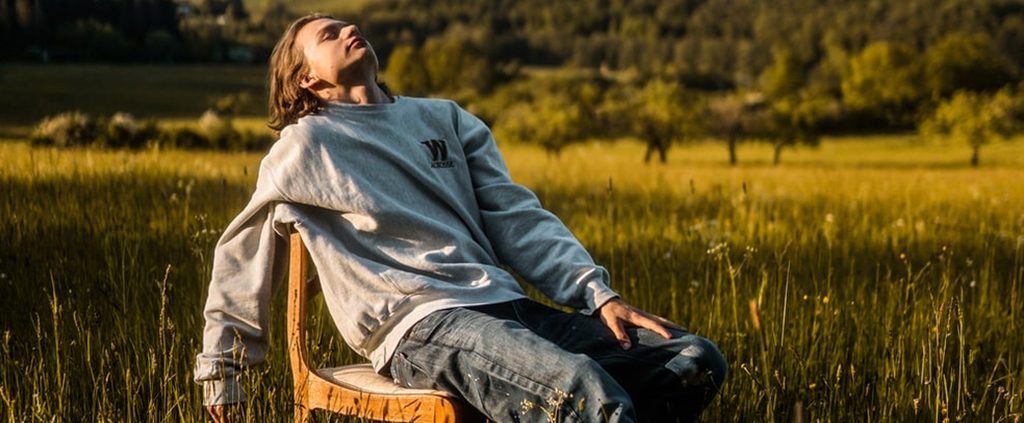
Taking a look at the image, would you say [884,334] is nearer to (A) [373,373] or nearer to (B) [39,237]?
(A) [373,373]

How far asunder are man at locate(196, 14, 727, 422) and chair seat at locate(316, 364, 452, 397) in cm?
3

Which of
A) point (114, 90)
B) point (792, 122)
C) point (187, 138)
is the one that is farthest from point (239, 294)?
point (792, 122)

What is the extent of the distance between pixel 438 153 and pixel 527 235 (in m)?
0.28

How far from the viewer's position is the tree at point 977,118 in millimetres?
36281

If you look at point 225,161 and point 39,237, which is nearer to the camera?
point 39,237

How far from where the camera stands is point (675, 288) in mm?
4531

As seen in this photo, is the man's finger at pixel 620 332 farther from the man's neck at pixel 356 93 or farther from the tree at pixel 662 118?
the tree at pixel 662 118

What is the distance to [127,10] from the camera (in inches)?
366

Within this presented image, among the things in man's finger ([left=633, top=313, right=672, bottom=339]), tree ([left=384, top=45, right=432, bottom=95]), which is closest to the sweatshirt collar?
man's finger ([left=633, top=313, right=672, bottom=339])

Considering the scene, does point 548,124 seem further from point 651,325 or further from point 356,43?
point 651,325

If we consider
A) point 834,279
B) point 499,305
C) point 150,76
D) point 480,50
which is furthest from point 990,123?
point 499,305

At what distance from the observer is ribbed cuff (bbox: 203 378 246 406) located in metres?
2.41

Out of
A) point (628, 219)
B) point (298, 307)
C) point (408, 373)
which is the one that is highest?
point (298, 307)

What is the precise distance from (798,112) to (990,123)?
6596mm
